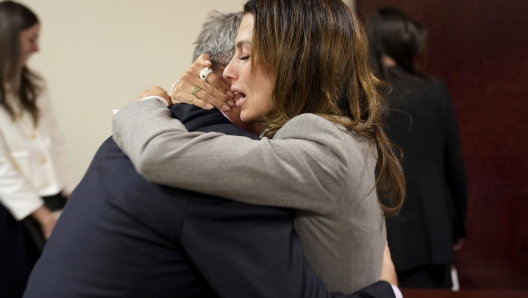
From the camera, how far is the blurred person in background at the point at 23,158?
1.77 metres

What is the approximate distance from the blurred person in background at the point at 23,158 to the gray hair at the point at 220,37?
1103 millimetres

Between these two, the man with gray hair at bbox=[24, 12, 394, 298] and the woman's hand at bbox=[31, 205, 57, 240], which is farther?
the woman's hand at bbox=[31, 205, 57, 240]

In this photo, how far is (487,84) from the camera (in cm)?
256

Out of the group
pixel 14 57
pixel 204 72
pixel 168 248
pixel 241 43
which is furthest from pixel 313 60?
pixel 14 57

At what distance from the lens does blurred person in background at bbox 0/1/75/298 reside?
1771mm

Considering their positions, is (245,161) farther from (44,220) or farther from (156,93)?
(44,220)

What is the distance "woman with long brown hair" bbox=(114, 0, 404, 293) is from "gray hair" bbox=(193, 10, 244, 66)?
0.08 m

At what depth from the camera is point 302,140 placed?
0.81 m

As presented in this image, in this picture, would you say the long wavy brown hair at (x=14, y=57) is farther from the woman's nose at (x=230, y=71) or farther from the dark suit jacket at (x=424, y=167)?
the dark suit jacket at (x=424, y=167)

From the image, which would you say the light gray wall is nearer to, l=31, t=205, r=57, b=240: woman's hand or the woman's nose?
l=31, t=205, r=57, b=240: woman's hand

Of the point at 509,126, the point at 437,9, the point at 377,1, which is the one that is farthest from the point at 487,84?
the point at 377,1

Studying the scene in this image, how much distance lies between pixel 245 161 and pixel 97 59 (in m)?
1.78

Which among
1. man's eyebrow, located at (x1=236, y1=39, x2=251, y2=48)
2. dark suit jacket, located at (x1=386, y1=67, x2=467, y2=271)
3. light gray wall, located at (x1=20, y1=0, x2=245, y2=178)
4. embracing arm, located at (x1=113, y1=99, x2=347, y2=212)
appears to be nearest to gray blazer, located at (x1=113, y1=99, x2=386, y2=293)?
embracing arm, located at (x1=113, y1=99, x2=347, y2=212)

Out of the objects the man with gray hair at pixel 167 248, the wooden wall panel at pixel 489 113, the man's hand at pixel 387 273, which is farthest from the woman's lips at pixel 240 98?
the wooden wall panel at pixel 489 113
